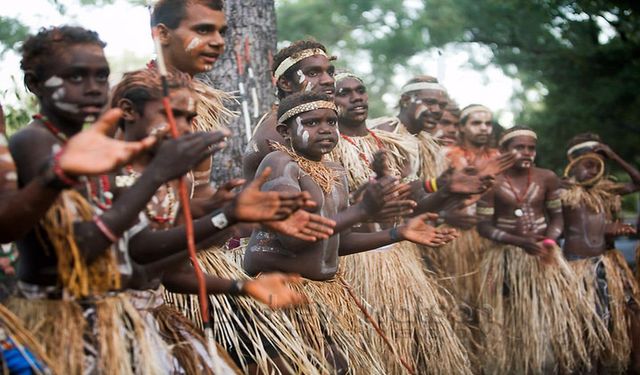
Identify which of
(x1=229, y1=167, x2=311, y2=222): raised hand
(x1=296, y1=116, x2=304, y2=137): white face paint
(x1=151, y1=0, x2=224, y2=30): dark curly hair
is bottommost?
(x1=229, y1=167, x2=311, y2=222): raised hand

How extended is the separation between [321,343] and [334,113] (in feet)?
3.65

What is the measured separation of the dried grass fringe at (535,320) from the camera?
650 cm

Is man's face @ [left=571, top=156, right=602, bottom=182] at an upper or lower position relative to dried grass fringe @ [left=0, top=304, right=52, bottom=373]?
upper

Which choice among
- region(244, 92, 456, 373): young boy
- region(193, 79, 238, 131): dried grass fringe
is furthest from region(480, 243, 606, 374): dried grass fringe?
region(193, 79, 238, 131): dried grass fringe

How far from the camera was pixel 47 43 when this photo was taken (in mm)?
2812

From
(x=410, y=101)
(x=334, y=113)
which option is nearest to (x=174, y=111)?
(x=334, y=113)

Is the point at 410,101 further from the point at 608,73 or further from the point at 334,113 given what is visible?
the point at 608,73

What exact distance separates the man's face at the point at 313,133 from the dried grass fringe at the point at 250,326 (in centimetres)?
68

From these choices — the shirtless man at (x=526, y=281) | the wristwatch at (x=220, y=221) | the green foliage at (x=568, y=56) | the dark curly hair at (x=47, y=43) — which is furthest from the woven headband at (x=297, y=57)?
the green foliage at (x=568, y=56)

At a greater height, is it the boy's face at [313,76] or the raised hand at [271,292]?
the boy's face at [313,76]

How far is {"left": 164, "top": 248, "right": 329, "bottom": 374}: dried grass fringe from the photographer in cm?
375

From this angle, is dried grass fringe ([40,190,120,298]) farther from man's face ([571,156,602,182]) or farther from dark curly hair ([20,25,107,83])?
man's face ([571,156,602,182])

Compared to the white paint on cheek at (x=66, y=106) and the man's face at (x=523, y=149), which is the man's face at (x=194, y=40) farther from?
the man's face at (x=523, y=149)

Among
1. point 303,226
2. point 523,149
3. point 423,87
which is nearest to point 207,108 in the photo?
point 303,226
